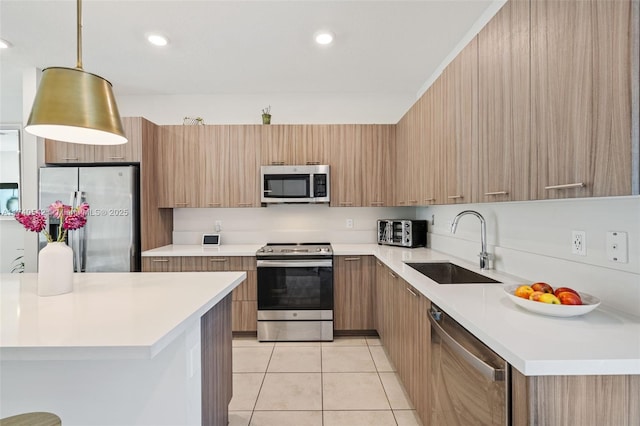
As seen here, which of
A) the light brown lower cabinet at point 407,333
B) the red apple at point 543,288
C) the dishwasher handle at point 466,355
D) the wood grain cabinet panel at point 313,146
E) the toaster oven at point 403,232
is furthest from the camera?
the wood grain cabinet panel at point 313,146

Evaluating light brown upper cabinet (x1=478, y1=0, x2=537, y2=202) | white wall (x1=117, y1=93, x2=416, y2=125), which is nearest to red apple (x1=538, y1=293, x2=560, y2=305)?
light brown upper cabinet (x1=478, y1=0, x2=537, y2=202)

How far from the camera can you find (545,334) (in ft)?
3.05

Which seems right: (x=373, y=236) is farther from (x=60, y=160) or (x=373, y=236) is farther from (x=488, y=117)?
(x=60, y=160)

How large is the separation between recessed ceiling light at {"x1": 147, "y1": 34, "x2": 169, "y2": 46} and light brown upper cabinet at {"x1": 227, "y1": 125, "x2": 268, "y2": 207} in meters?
1.01

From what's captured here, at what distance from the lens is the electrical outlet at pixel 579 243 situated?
1.29 m

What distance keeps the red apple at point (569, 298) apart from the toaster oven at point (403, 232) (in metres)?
1.96

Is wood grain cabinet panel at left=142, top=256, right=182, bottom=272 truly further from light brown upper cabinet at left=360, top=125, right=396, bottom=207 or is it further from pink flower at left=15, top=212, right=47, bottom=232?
light brown upper cabinet at left=360, top=125, right=396, bottom=207

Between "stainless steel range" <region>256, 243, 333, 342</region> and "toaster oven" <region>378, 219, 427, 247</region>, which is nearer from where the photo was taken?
"stainless steel range" <region>256, 243, 333, 342</region>

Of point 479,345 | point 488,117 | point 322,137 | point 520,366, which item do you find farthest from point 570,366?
point 322,137

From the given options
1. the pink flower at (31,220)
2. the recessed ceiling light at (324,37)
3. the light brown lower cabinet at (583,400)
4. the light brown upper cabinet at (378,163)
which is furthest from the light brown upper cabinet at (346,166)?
the light brown lower cabinet at (583,400)

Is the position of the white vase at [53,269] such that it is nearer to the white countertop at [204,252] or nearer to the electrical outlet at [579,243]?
the white countertop at [204,252]

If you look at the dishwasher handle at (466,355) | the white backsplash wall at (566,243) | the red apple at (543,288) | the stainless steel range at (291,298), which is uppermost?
the white backsplash wall at (566,243)

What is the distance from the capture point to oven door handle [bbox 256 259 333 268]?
290 cm

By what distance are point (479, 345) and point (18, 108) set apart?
5.50 meters
